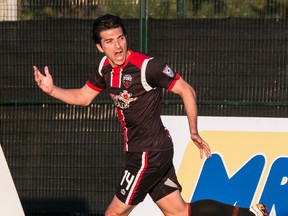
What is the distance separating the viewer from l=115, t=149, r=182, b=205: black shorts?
714 cm

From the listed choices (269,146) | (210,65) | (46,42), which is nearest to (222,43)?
(210,65)

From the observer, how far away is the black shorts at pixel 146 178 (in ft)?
23.4

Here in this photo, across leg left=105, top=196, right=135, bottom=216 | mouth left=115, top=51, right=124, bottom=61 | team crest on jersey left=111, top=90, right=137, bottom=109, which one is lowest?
leg left=105, top=196, right=135, bottom=216

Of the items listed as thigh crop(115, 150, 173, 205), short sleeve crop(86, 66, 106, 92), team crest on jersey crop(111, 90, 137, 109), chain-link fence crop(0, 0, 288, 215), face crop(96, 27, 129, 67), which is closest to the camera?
face crop(96, 27, 129, 67)

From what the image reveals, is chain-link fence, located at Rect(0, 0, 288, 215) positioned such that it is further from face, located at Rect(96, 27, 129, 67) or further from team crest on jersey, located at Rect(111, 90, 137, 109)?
face, located at Rect(96, 27, 129, 67)

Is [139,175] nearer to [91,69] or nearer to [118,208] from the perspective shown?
[118,208]

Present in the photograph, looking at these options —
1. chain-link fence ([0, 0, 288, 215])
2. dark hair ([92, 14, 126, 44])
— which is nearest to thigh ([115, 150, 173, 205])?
dark hair ([92, 14, 126, 44])

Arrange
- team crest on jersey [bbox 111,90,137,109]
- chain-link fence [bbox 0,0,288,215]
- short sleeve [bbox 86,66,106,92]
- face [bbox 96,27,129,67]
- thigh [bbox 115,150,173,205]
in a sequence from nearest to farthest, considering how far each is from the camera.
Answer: face [bbox 96,27,129,67] → team crest on jersey [bbox 111,90,137,109] → thigh [bbox 115,150,173,205] → short sleeve [bbox 86,66,106,92] → chain-link fence [bbox 0,0,288,215]

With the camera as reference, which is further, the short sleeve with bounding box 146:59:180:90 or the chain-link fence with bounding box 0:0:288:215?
the chain-link fence with bounding box 0:0:288:215

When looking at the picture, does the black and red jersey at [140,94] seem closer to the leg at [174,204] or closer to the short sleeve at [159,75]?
the short sleeve at [159,75]

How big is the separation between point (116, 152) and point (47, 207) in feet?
3.22

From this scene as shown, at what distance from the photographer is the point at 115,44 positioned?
6.92m

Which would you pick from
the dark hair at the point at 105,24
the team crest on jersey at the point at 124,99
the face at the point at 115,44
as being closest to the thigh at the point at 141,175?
the team crest on jersey at the point at 124,99

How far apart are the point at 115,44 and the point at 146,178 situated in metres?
1.08
